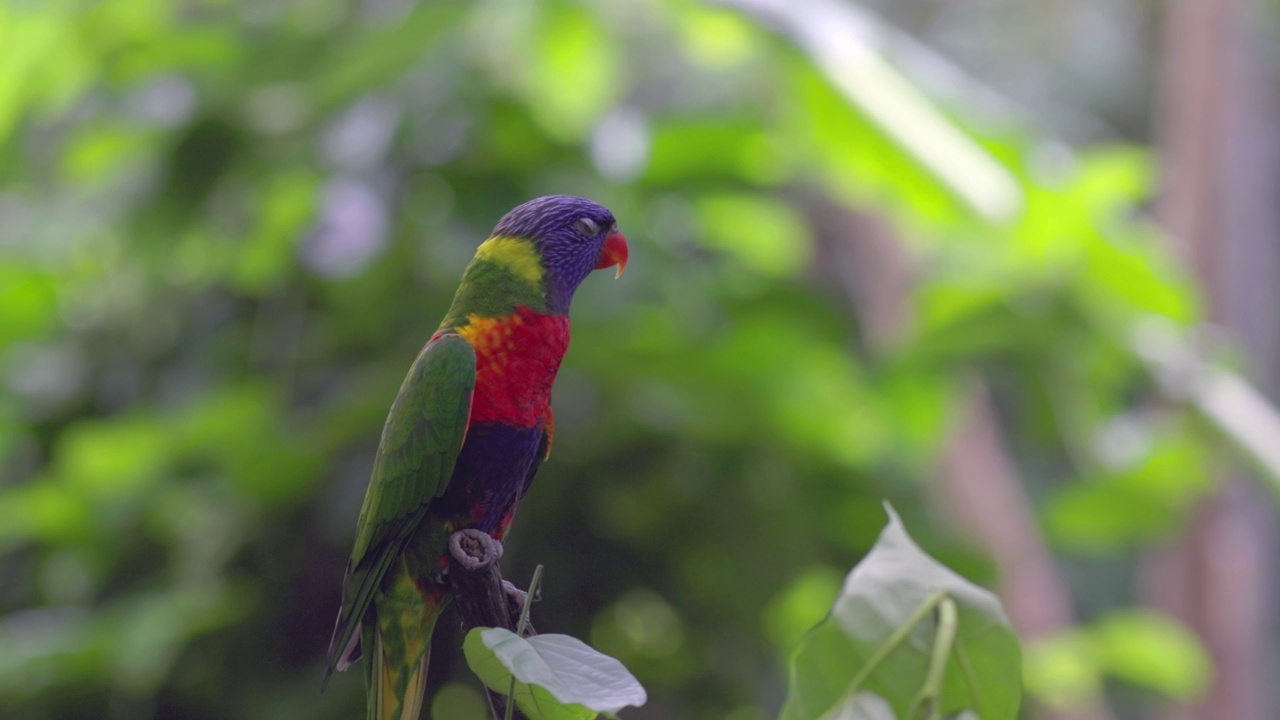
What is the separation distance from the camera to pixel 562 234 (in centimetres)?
33

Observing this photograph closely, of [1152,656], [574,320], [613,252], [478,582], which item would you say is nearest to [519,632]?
[478,582]

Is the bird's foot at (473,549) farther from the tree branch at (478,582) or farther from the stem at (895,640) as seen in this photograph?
the stem at (895,640)

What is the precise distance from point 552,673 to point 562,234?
5.4 inches

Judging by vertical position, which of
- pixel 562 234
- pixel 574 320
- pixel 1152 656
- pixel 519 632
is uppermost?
pixel 562 234

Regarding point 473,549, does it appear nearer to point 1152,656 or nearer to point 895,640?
point 895,640

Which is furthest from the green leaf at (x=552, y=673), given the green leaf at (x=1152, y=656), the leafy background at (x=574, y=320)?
the green leaf at (x=1152, y=656)

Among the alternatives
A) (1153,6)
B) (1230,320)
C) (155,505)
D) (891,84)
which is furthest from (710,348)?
(1153,6)

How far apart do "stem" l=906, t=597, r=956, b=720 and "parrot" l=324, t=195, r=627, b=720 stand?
150mm

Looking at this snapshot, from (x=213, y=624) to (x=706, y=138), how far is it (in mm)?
800

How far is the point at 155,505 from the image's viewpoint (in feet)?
3.48

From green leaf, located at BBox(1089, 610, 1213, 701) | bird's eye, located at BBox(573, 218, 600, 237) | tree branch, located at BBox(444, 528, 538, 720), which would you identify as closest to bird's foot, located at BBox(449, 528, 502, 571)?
tree branch, located at BBox(444, 528, 538, 720)

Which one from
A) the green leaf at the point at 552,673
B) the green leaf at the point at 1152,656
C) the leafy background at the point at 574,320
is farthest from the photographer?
the green leaf at the point at 1152,656

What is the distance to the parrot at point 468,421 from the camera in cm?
33

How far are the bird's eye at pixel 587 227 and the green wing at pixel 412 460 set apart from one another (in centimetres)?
6
